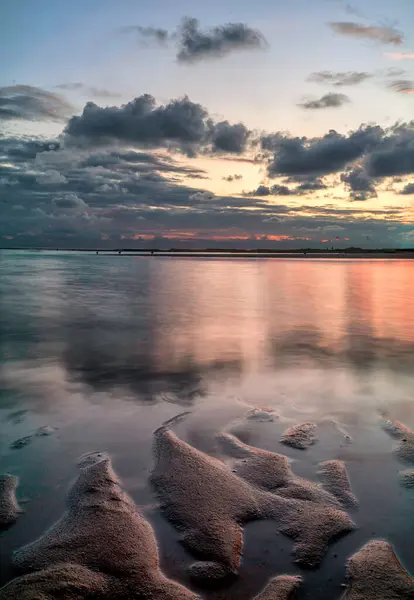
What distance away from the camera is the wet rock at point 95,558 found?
393 cm

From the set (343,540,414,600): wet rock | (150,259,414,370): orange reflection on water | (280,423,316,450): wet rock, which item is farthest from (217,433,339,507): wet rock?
(150,259,414,370): orange reflection on water

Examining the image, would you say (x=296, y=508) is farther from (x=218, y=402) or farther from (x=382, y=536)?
(x=218, y=402)

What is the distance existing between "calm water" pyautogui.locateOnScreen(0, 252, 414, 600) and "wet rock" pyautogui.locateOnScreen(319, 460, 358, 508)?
0.36ft

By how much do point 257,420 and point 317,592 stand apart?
4.01 meters

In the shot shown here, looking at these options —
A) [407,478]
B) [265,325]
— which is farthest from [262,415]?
[265,325]

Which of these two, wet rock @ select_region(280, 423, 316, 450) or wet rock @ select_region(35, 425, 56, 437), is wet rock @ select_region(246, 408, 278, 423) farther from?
wet rock @ select_region(35, 425, 56, 437)

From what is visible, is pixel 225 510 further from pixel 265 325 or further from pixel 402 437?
pixel 265 325

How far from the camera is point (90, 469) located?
19.9 ft

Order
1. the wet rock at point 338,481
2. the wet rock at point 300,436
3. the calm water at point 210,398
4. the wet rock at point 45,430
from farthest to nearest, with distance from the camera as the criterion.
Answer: the wet rock at point 45,430, the wet rock at point 300,436, the wet rock at point 338,481, the calm water at point 210,398

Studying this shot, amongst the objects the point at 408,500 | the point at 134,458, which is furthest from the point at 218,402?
the point at 408,500

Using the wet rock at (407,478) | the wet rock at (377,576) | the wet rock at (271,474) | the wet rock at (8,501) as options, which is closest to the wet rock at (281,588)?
the wet rock at (377,576)

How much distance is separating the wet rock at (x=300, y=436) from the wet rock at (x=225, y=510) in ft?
2.11

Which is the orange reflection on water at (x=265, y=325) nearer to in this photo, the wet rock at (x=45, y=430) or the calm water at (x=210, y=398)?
the calm water at (x=210, y=398)

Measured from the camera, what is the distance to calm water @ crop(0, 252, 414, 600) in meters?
4.86
